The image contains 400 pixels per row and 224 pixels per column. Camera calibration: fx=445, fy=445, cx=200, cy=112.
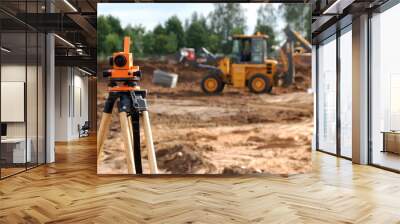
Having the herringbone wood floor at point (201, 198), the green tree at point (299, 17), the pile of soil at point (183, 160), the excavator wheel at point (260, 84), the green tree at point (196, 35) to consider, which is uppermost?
the green tree at point (299, 17)

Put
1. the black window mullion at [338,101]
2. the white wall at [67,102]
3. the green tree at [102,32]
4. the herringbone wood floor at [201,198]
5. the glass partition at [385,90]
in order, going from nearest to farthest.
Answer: the herringbone wood floor at [201,198] < the green tree at [102,32] < the glass partition at [385,90] < the black window mullion at [338,101] < the white wall at [67,102]

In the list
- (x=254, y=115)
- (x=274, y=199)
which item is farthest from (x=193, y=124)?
(x=274, y=199)

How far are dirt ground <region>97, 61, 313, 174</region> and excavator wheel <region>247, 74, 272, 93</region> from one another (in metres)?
0.09

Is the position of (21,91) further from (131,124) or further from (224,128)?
(224,128)

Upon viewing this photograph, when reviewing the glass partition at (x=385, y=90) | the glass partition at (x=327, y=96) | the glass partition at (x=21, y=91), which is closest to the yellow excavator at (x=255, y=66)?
the glass partition at (x=385, y=90)

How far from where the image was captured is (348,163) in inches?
346

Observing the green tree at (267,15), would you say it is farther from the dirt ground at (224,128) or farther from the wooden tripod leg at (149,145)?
the wooden tripod leg at (149,145)

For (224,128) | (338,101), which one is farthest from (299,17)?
(338,101)

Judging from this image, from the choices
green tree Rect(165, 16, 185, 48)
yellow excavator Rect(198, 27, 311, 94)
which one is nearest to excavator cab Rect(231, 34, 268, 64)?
yellow excavator Rect(198, 27, 311, 94)

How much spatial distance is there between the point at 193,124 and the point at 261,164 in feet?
3.88

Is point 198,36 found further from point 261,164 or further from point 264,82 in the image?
point 261,164

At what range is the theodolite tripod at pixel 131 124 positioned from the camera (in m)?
6.50

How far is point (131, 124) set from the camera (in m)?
6.53

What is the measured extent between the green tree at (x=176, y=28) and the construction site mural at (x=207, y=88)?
2 centimetres
